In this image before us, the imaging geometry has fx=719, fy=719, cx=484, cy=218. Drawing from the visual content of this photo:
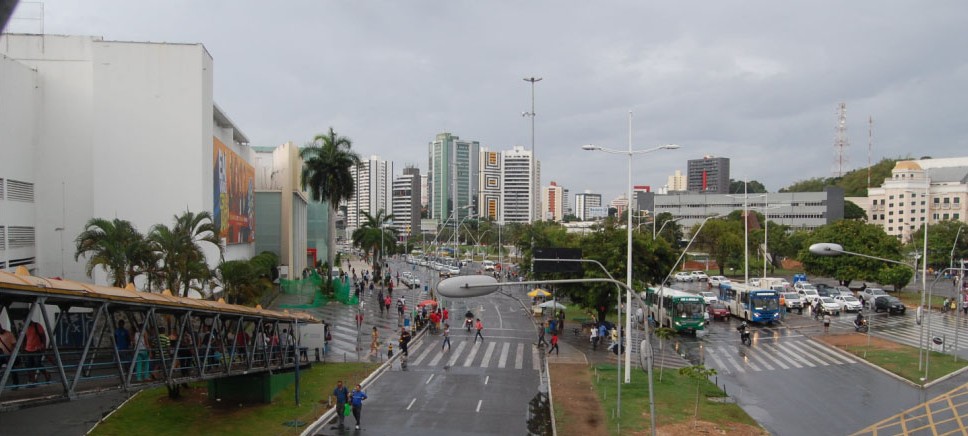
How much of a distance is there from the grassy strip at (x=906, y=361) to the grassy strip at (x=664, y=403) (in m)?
9.92

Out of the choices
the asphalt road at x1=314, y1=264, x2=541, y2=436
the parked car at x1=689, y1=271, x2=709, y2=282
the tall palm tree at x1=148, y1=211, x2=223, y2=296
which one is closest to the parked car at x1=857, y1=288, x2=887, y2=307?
the parked car at x1=689, y1=271, x2=709, y2=282

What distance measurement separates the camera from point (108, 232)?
3016cm

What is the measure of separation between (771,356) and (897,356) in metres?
5.97

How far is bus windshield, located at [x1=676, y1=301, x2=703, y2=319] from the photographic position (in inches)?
1818

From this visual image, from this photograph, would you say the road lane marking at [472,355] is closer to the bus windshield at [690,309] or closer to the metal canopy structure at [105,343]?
the metal canopy structure at [105,343]

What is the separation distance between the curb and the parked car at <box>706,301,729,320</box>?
23.7m

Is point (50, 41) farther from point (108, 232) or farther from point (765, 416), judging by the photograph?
point (765, 416)

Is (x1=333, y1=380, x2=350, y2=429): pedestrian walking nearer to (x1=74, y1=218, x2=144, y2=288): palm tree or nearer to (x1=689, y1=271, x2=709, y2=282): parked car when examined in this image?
(x1=74, y1=218, x2=144, y2=288): palm tree

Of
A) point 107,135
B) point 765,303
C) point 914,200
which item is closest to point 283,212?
point 107,135

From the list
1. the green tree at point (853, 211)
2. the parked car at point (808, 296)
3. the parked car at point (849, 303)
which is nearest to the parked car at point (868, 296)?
the parked car at point (849, 303)

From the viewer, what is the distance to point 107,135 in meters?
40.4

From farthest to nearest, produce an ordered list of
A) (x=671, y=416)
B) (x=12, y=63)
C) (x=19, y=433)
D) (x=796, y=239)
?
(x=796, y=239) < (x=12, y=63) < (x=671, y=416) < (x=19, y=433)

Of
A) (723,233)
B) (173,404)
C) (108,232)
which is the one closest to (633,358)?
(173,404)

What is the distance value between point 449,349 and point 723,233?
66.2 m
